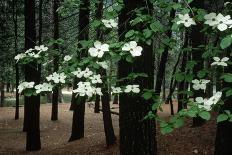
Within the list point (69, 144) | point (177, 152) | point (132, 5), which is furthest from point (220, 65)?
point (69, 144)

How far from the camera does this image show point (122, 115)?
17.4 ft

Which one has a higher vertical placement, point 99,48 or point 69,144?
point 99,48

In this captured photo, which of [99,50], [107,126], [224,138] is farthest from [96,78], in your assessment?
[107,126]

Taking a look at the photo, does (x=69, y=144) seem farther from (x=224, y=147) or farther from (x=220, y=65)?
(x=220, y=65)

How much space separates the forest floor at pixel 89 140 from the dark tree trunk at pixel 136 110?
183 inches

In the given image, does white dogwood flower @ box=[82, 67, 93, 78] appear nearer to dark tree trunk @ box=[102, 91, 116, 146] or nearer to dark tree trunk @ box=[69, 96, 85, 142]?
dark tree trunk @ box=[102, 91, 116, 146]

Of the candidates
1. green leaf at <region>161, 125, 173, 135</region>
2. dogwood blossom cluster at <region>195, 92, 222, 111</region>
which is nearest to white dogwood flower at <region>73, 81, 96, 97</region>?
green leaf at <region>161, 125, 173, 135</region>

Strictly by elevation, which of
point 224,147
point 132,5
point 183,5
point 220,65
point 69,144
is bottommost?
point 69,144

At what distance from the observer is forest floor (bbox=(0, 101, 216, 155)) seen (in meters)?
11.2

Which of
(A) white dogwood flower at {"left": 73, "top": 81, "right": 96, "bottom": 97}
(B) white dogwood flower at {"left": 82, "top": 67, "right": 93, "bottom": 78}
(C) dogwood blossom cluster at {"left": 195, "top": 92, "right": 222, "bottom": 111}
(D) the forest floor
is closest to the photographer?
(C) dogwood blossom cluster at {"left": 195, "top": 92, "right": 222, "bottom": 111}

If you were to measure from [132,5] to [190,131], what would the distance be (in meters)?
8.92

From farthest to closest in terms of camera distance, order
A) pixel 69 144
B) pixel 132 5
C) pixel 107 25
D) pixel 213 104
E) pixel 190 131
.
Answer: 1. pixel 69 144
2. pixel 190 131
3. pixel 132 5
4. pixel 107 25
5. pixel 213 104

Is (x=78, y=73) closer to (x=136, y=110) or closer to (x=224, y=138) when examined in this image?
(x=136, y=110)

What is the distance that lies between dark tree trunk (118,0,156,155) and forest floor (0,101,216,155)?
4.64 m
